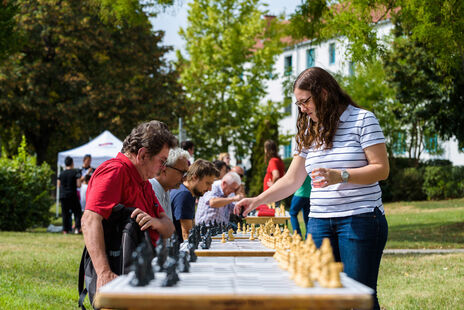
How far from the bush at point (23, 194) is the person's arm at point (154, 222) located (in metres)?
13.2

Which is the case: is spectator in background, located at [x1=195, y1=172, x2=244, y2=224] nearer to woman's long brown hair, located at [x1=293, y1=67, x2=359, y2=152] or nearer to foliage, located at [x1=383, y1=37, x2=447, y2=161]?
woman's long brown hair, located at [x1=293, y1=67, x2=359, y2=152]

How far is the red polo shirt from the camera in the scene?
3.36m

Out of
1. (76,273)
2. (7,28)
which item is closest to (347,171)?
(76,273)

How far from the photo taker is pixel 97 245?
3.30m

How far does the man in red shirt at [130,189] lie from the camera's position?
10.8ft

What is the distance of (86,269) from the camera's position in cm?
350

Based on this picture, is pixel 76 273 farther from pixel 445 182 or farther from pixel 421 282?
pixel 445 182

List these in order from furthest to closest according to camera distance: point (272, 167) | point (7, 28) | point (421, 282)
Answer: point (272, 167) → point (7, 28) → point (421, 282)

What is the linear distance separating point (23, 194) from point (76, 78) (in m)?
12.6

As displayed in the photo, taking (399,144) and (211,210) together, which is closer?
(211,210)

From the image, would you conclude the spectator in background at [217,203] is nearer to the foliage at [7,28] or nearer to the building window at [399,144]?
the foliage at [7,28]

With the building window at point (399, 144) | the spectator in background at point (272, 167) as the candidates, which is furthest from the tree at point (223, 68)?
the spectator in background at point (272, 167)

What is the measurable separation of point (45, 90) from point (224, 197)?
2221cm

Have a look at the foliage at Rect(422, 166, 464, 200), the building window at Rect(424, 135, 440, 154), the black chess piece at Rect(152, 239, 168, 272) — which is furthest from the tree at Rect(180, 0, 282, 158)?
the black chess piece at Rect(152, 239, 168, 272)
